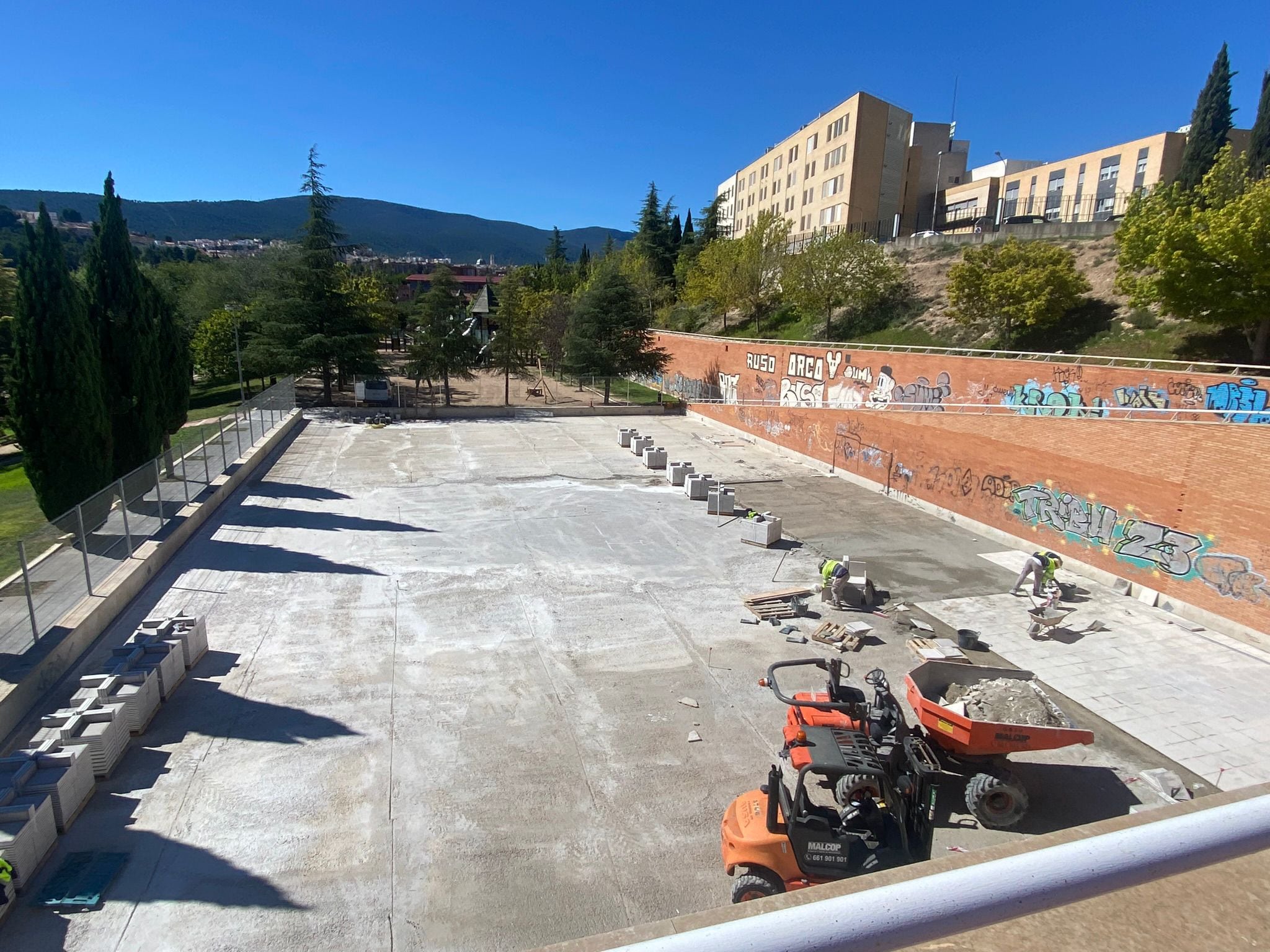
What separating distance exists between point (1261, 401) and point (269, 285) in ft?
150

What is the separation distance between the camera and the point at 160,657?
9.61 m

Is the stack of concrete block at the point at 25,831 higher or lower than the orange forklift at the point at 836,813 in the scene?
lower

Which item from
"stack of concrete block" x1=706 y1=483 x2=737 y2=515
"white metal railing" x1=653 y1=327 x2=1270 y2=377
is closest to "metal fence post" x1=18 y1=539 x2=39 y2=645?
"stack of concrete block" x1=706 y1=483 x2=737 y2=515

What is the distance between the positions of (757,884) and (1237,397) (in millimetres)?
17413

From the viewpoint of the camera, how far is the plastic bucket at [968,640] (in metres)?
12.5

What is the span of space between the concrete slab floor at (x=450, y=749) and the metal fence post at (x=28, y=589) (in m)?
0.95

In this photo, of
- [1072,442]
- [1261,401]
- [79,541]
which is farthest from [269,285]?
[1261,401]

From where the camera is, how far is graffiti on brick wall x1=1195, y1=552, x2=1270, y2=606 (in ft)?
41.1

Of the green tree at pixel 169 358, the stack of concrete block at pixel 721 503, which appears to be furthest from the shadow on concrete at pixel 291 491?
the stack of concrete block at pixel 721 503

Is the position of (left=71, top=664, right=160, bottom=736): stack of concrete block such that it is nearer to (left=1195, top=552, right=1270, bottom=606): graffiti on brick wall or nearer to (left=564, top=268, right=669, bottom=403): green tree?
(left=1195, top=552, right=1270, bottom=606): graffiti on brick wall

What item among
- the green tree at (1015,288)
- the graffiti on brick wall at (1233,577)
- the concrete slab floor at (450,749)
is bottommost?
the concrete slab floor at (450,749)

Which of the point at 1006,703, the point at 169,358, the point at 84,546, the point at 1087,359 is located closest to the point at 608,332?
the point at 169,358

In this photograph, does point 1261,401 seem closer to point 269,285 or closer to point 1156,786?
point 1156,786

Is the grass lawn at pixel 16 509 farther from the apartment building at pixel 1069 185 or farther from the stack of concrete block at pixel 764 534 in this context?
the apartment building at pixel 1069 185
